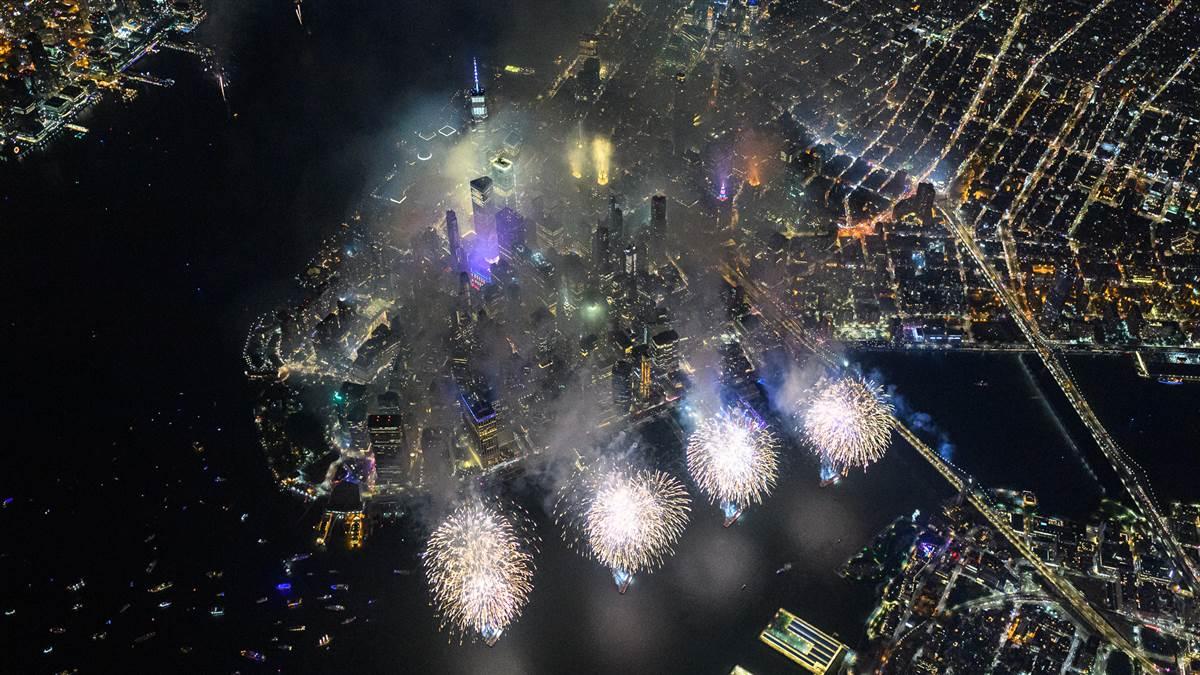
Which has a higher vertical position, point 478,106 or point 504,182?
point 478,106

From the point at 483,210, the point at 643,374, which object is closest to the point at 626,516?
the point at 643,374

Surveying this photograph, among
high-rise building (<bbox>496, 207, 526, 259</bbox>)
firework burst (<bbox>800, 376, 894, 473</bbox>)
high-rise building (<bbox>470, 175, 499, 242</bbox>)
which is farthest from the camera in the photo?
high-rise building (<bbox>470, 175, 499, 242</bbox>)

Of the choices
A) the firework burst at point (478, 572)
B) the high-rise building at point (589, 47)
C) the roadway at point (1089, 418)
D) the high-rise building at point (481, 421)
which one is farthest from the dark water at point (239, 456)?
the high-rise building at point (589, 47)

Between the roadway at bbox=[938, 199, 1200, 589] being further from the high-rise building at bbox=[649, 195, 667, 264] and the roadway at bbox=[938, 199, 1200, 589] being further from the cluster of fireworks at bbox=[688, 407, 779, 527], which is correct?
the high-rise building at bbox=[649, 195, 667, 264]

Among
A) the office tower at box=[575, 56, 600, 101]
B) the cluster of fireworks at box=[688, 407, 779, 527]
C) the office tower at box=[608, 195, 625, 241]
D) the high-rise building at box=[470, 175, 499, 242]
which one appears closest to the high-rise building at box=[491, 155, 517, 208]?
the high-rise building at box=[470, 175, 499, 242]

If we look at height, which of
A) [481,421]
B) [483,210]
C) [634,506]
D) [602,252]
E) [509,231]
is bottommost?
[634,506]

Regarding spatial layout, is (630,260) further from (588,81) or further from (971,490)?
(971,490)
